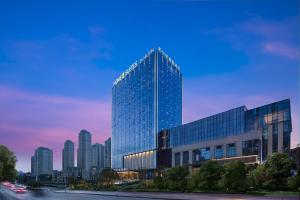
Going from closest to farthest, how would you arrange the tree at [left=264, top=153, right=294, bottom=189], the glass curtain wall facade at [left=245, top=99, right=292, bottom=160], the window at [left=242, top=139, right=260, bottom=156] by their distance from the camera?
the tree at [left=264, top=153, right=294, bottom=189], the glass curtain wall facade at [left=245, top=99, right=292, bottom=160], the window at [left=242, top=139, right=260, bottom=156]

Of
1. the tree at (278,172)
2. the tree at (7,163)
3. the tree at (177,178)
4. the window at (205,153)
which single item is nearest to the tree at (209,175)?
the tree at (177,178)

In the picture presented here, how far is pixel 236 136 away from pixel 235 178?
4714cm

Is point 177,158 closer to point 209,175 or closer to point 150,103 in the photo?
point 150,103

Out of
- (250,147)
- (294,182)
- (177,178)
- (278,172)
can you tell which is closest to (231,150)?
(250,147)

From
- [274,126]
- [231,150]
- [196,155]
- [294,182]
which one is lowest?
[196,155]

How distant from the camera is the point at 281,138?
3492 inches

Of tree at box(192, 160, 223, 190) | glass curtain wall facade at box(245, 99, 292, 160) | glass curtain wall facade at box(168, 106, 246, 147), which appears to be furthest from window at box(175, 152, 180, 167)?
tree at box(192, 160, 223, 190)

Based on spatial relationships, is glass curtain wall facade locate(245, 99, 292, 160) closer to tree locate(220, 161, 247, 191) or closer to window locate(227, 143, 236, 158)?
window locate(227, 143, 236, 158)

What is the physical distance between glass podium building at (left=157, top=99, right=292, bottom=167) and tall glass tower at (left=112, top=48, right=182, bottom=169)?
20.7 metres

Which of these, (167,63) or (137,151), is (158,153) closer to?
(137,151)

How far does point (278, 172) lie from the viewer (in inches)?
2046

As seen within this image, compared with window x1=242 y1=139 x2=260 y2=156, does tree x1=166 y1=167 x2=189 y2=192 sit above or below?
below

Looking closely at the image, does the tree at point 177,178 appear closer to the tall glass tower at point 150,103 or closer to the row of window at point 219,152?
the row of window at point 219,152

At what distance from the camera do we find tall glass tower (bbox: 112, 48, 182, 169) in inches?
6383
